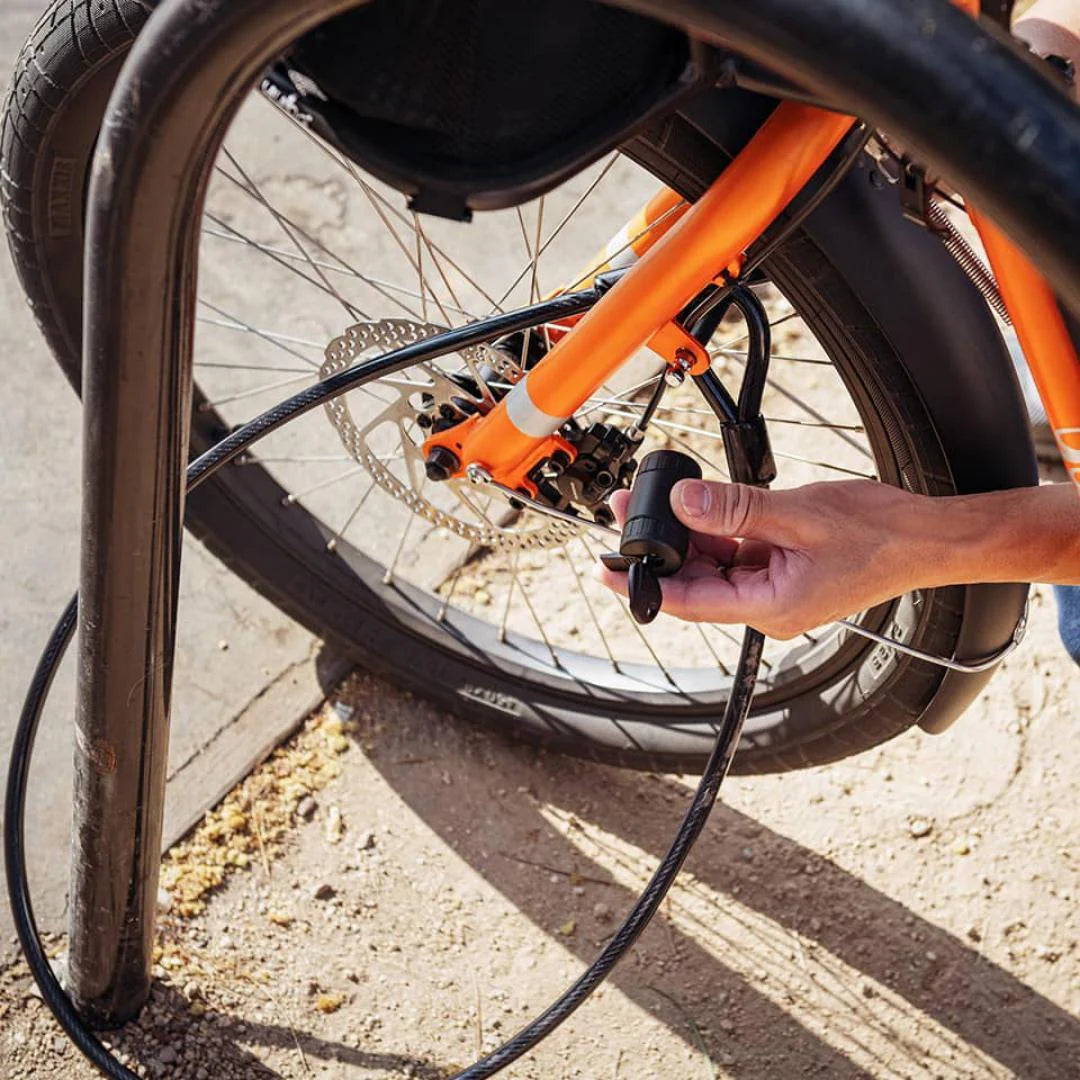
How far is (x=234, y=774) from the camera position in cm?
145

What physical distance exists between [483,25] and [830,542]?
471 mm

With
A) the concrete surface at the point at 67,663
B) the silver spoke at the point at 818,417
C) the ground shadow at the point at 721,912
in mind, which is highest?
the silver spoke at the point at 818,417

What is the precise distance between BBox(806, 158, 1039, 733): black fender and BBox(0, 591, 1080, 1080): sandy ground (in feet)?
1.95

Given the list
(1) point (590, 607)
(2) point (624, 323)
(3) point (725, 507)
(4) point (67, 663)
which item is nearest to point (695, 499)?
(3) point (725, 507)

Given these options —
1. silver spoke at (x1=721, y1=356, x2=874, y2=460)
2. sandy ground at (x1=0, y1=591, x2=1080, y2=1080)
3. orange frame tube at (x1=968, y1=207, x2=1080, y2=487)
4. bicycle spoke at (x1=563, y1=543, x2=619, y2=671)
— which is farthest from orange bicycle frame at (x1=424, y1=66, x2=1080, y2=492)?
sandy ground at (x1=0, y1=591, x2=1080, y2=1080)

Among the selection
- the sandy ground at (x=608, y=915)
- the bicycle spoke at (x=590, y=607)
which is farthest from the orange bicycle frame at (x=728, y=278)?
the sandy ground at (x=608, y=915)

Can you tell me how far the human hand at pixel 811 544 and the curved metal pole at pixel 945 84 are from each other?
427 millimetres

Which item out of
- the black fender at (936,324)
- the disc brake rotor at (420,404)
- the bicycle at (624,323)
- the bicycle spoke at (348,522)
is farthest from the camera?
the bicycle spoke at (348,522)

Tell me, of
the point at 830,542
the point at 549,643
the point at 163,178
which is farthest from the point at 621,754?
the point at 163,178

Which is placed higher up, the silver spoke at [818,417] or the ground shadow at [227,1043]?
the silver spoke at [818,417]

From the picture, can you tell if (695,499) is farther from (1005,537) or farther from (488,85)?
(488,85)

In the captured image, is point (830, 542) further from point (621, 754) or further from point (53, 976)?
point (53, 976)

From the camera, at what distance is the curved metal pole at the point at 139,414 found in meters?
0.58

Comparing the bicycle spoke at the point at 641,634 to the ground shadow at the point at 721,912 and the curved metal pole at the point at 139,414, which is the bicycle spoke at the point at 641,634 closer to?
the ground shadow at the point at 721,912
